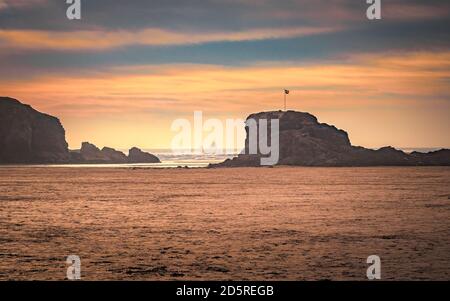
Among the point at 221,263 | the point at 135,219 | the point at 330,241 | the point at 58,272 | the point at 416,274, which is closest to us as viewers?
the point at 416,274

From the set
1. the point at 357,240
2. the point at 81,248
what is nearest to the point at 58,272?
the point at 81,248

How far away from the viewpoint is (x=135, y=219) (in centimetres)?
6900

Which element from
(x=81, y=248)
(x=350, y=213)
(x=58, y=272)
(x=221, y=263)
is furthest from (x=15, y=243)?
(x=350, y=213)

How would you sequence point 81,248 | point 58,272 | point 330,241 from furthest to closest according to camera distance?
point 330,241, point 81,248, point 58,272

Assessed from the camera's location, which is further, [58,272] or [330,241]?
[330,241]

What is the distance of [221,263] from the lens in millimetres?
36531

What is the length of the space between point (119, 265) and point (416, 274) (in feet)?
59.0

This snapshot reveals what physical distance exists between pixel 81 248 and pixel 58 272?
10037mm
